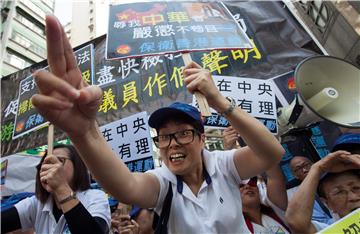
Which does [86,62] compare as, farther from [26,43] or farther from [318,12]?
[26,43]

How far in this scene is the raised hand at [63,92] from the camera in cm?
84

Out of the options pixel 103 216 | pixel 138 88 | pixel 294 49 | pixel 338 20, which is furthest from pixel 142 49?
pixel 338 20

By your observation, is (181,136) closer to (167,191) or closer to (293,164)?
(167,191)

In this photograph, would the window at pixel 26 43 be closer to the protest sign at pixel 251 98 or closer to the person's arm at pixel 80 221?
the protest sign at pixel 251 98

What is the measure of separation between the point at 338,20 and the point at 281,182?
535 centimetres

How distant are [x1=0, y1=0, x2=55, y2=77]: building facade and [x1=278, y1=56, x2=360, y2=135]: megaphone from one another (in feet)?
70.1

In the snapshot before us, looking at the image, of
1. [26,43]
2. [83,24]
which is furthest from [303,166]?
[83,24]

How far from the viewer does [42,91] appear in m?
0.85

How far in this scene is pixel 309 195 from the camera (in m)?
1.66

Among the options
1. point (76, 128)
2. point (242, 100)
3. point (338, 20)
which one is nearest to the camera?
point (76, 128)

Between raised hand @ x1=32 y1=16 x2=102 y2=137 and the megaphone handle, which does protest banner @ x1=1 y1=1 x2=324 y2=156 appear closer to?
the megaphone handle

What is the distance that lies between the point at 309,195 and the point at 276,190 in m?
0.33

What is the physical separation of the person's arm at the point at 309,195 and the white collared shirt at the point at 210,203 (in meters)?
0.50

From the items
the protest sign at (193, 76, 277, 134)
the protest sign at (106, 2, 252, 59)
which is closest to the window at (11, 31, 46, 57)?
the protest sign at (106, 2, 252, 59)
